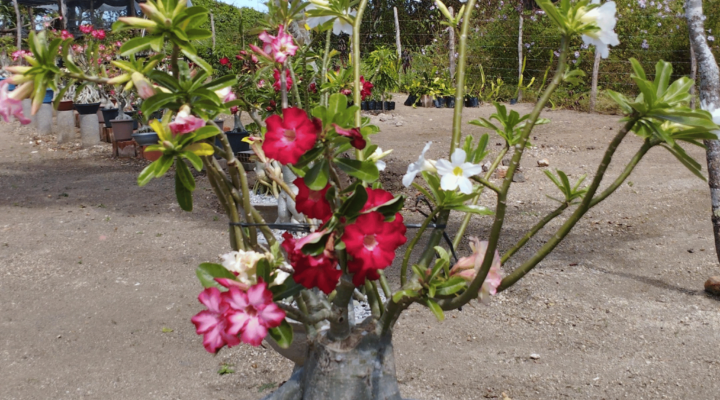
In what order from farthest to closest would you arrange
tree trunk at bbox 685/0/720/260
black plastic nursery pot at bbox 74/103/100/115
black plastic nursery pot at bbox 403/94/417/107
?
black plastic nursery pot at bbox 403/94/417/107, black plastic nursery pot at bbox 74/103/100/115, tree trunk at bbox 685/0/720/260

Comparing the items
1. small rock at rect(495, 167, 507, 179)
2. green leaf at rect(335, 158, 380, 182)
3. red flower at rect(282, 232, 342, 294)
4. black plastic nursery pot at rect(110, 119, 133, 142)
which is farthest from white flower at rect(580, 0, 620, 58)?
black plastic nursery pot at rect(110, 119, 133, 142)

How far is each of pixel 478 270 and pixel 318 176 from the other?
293mm

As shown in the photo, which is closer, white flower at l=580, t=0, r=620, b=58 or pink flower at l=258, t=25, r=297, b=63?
white flower at l=580, t=0, r=620, b=58

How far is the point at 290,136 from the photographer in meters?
0.87

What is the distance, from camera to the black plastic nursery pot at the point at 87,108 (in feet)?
26.7

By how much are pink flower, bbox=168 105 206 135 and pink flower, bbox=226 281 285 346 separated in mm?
217

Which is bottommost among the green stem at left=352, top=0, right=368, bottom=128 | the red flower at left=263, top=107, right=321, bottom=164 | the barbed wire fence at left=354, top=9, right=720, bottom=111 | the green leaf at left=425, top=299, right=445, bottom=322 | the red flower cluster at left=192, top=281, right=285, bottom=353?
the green leaf at left=425, top=299, right=445, bottom=322

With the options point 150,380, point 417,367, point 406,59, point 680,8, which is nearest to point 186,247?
point 150,380

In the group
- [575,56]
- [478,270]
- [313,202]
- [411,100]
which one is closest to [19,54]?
[313,202]

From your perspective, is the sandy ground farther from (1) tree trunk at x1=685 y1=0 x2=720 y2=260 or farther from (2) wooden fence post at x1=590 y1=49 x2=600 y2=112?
(2) wooden fence post at x1=590 y1=49 x2=600 y2=112

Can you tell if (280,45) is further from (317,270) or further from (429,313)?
(429,313)

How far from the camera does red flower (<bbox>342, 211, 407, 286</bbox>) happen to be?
86 centimetres

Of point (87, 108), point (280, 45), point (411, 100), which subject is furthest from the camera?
point (411, 100)

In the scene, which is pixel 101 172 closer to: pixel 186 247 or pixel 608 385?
pixel 186 247
